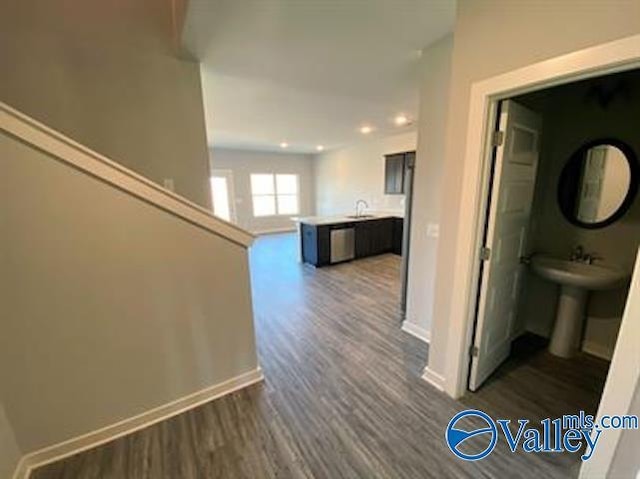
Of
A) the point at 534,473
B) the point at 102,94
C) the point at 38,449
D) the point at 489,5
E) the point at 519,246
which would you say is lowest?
the point at 534,473

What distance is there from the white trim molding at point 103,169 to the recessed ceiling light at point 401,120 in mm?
4009

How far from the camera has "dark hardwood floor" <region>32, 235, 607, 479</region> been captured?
1.52 m

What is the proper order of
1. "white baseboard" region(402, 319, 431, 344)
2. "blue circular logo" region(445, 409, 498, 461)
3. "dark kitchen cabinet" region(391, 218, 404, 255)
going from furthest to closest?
1. "dark kitchen cabinet" region(391, 218, 404, 255)
2. "white baseboard" region(402, 319, 431, 344)
3. "blue circular logo" region(445, 409, 498, 461)

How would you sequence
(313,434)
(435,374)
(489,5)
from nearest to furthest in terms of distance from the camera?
(489,5) → (313,434) → (435,374)

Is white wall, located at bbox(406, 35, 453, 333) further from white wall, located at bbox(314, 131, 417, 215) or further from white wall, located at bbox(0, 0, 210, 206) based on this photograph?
white wall, located at bbox(314, 131, 417, 215)

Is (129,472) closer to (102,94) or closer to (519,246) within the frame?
(102,94)

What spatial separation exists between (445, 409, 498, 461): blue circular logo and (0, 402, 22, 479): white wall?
2.38 meters

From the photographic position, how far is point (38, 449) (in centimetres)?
155

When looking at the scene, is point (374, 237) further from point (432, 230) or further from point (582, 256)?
point (582, 256)

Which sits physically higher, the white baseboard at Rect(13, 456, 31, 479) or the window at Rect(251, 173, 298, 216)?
the window at Rect(251, 173, 298, 216)

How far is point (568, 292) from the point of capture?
7.79 ft

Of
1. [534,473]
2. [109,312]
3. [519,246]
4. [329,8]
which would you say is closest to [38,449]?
[109,312]

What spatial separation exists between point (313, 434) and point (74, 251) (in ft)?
5.76

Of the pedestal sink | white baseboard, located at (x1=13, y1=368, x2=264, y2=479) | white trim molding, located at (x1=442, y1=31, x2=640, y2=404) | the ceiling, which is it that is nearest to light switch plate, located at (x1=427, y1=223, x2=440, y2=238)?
white trim molding, located at (x1=442, y1=31, x2=640, y2=404)
